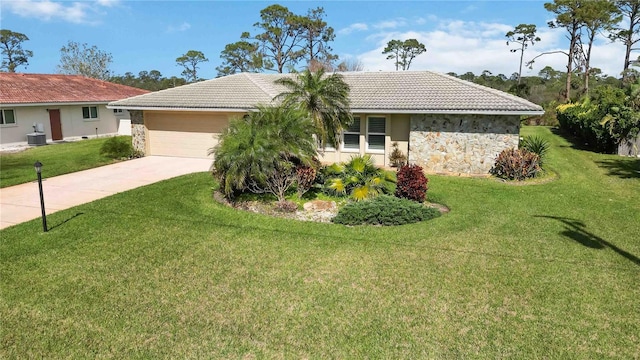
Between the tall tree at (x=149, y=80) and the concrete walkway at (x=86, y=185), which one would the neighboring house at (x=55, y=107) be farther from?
the tall tree at (x=149, y=80)

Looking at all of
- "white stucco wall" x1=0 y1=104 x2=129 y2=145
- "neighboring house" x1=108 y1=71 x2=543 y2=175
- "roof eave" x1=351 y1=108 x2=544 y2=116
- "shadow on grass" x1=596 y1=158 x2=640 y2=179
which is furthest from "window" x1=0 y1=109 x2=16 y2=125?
"shadow on grass" x1=596 y1=158 x2=640 y2=179

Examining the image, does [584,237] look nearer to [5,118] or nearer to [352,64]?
[5,118]

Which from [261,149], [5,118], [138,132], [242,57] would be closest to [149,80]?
[242,57]

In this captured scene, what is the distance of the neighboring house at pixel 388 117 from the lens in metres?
15.8

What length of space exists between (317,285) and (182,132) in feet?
50.8

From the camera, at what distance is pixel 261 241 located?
8742 millimetres

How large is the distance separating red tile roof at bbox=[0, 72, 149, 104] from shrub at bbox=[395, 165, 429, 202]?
905 inches

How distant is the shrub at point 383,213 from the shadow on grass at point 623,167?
9.96 metres

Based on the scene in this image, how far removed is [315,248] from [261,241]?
1206mm

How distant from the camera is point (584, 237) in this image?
893 cm

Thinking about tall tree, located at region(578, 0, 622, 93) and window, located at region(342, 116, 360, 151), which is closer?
window, located at region(342, 116, 360, 151)

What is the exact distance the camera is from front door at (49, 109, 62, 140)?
86.5 feet

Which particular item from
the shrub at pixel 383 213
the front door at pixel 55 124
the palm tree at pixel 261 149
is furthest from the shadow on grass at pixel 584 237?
the front door at pixel 55 124

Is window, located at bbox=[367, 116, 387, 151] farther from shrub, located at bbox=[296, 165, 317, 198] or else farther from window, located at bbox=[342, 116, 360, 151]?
shrub, located at bbox=[296, 165, 317, 198]
